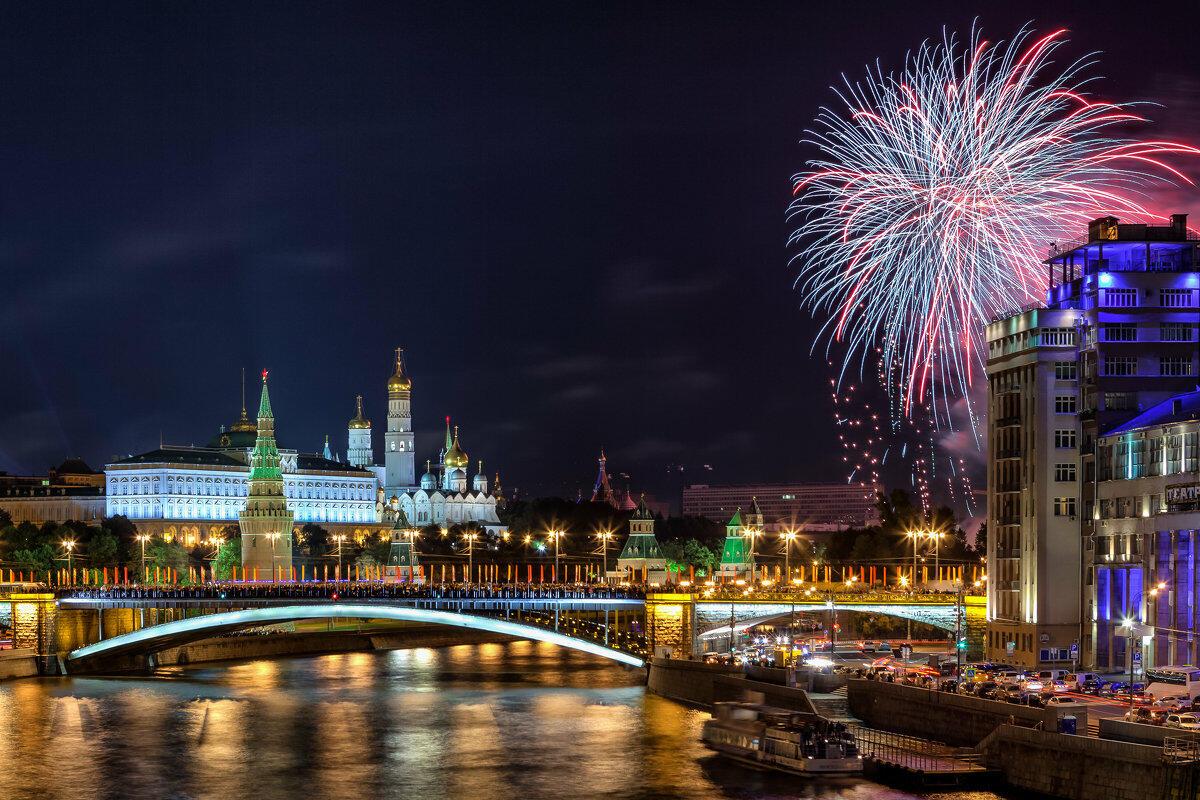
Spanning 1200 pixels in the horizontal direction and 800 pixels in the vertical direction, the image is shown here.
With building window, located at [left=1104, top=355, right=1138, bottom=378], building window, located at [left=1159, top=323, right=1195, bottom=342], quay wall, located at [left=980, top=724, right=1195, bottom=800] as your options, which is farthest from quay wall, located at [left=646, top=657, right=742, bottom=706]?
building window, located at [left=1159, top=323, right=1195, bottom=342]

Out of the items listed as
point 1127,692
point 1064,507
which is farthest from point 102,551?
point 1127,692

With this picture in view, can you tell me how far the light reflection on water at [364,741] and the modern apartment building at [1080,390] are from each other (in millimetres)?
16083

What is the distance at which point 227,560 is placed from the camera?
17038 cm

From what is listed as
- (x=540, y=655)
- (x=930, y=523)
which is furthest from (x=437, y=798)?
(x=930, y=523)

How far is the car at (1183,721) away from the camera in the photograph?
48750 mm

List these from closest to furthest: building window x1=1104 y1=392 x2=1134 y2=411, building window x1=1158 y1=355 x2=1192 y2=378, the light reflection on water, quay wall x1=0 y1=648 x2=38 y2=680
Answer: the light reflection on water < building window x1=1104 y1=392 x2=1134 y2=411 < building window x1=1158 y1=355 x2=1192 y2=378 < quay wall x1=0 y1=648 x2=38 y2=680

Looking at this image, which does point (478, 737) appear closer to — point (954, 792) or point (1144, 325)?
point (954, 792)

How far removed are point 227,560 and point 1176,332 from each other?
108890 millimetres

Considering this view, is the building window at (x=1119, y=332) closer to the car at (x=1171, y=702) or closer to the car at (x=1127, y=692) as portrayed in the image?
the car at (x=1127, y=692)

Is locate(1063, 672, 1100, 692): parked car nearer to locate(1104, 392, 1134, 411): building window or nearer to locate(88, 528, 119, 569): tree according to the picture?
locate(1104, 392, 1134, 411): building window

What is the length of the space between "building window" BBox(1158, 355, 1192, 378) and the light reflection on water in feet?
80.9

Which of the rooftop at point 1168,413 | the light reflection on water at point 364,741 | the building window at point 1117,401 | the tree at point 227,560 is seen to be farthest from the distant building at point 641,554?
the rooftop at point 1168,413

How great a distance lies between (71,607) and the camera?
98750mm

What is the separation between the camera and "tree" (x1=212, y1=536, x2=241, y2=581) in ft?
539
